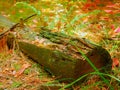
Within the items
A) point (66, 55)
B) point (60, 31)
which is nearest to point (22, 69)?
point (66, 55)

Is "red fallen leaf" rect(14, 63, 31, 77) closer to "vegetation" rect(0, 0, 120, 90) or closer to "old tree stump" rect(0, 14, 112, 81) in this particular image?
"vegetation" rect(0, 0, 120, 90)

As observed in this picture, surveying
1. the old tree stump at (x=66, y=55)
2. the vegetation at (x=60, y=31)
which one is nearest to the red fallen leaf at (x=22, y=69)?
the vegetation at (x=60, y=31)

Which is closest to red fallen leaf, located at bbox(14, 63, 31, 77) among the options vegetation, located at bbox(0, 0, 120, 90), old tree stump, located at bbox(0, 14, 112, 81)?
vegetation, located at bbox(0, 0, 120, 90)

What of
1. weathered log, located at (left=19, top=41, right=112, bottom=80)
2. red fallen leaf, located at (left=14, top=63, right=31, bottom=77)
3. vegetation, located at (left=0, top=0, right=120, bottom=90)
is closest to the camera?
weathered log, located at (left=19, top=41, right=112, bottom=80)

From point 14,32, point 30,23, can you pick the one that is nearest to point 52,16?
point 30,23

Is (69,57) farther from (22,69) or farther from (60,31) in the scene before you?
(60,31)

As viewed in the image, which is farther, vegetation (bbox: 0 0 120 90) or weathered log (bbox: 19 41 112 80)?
vegetation (bbox: 0 0 120 90)

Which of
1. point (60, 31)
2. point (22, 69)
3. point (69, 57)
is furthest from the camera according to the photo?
point (60, 31)
